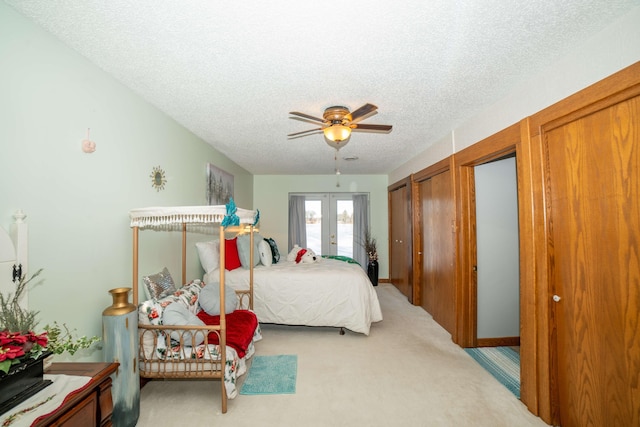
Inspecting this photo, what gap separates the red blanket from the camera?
236 cm

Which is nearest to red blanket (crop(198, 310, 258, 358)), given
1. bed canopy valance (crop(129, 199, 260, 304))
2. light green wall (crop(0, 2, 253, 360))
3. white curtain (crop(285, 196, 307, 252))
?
bed canopy valance (crop(129, 199, 260, 304))

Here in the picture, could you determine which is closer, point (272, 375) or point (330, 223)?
point (272, 375)

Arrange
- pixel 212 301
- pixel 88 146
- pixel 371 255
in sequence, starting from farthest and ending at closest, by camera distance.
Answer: pixel 371 255 → pixel 212 301 → pixel 88 146

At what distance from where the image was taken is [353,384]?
2453 mm

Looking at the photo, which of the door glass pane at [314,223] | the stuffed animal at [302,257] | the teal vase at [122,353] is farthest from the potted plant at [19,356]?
the door glass pane at [314,223]

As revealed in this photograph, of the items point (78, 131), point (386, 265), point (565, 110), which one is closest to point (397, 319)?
point (386, 265)

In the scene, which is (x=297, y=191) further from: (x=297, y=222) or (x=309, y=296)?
(x=309, y=296)

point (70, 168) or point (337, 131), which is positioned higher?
point (337, 131)

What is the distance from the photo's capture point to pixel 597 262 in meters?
1.67

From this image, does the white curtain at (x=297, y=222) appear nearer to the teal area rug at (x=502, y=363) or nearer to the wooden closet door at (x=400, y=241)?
the wooden closet door at (x=400, y=241)

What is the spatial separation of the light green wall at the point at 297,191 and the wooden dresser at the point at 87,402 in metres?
5.27

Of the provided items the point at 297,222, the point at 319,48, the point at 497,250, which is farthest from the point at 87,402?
the point at 297,222

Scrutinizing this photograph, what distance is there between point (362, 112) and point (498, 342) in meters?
3.09

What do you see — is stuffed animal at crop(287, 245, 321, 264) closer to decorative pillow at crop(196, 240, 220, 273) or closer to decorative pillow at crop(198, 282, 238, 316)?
decorative pillow at crop(196, 240, 220, 273)
